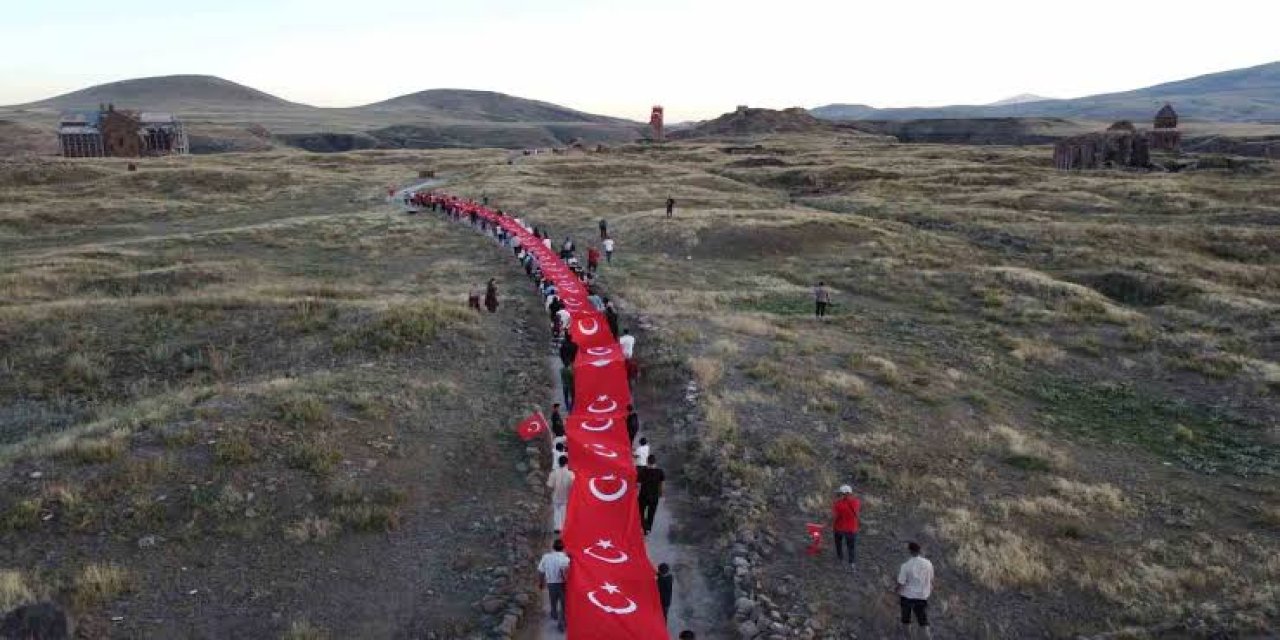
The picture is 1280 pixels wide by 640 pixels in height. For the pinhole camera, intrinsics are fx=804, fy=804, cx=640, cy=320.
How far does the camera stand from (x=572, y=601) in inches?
484

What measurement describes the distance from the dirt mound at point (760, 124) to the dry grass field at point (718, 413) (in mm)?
126187

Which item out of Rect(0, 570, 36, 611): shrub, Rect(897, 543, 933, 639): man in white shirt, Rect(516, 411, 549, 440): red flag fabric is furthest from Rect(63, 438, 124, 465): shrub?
Rect(897, 543, 933, 639): man in white shirt

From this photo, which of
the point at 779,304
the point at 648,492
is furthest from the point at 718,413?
the point at 779,304

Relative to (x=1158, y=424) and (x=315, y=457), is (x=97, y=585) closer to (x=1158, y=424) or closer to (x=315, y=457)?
(x=315, y=457)

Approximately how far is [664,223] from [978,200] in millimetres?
29127

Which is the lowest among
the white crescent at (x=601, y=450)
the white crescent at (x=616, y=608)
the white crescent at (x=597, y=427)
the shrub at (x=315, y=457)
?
the white crescent at (x=616, y=608)

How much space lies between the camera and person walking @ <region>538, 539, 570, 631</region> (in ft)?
41.0

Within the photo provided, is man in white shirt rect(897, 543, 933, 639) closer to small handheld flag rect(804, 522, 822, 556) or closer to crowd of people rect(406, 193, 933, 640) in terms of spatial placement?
crowd of people rect(406, 193, 933, 640)

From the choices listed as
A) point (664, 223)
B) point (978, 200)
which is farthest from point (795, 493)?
point (978, 200)

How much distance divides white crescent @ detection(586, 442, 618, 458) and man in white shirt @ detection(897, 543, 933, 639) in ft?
22.7

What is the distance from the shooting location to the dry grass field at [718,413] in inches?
526

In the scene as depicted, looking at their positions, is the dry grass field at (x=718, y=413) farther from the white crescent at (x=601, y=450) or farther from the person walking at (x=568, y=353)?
the white crescent at (x=601, y=450)

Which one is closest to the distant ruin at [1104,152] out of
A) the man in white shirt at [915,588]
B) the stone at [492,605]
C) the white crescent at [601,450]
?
the white crescent at [601,450]

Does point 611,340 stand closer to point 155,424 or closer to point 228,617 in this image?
point 155,424
